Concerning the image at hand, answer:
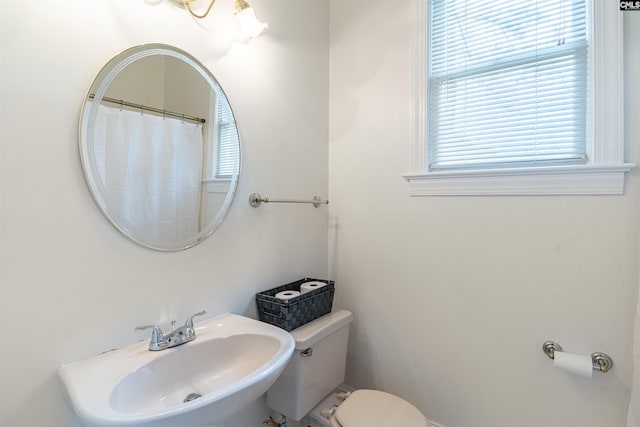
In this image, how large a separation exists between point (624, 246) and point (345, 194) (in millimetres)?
1201

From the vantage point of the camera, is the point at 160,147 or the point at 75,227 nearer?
the point at 75,227

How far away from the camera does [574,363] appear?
1.12 meters

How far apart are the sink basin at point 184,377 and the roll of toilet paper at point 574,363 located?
3.31ft

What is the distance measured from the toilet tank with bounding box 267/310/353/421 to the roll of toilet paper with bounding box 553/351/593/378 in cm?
85

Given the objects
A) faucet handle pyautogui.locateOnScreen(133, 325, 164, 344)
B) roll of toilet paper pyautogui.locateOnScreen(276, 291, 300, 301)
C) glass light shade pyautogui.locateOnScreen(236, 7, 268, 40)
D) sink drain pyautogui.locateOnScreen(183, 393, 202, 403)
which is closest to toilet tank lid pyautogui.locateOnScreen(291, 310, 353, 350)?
roll of toilet paper pyautogui.locateOnScreen(276, 291, 300, 301)

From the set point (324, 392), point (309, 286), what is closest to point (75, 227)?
point (309, 286)

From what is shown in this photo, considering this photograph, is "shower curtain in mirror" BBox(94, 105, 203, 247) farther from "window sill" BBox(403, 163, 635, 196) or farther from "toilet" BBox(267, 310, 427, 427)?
"window sill" BBox(403, 163, 635, 196)

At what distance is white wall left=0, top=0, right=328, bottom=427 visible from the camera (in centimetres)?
80

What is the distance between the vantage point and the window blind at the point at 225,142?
4.17 feet

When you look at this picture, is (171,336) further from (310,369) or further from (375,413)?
(375,413)

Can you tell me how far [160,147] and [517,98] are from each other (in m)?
1.47

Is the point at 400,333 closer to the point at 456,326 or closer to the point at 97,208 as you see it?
the point at 456,326

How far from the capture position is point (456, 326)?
1443 mm

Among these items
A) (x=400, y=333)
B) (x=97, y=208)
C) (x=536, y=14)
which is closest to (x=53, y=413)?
(x=97, y=208)
